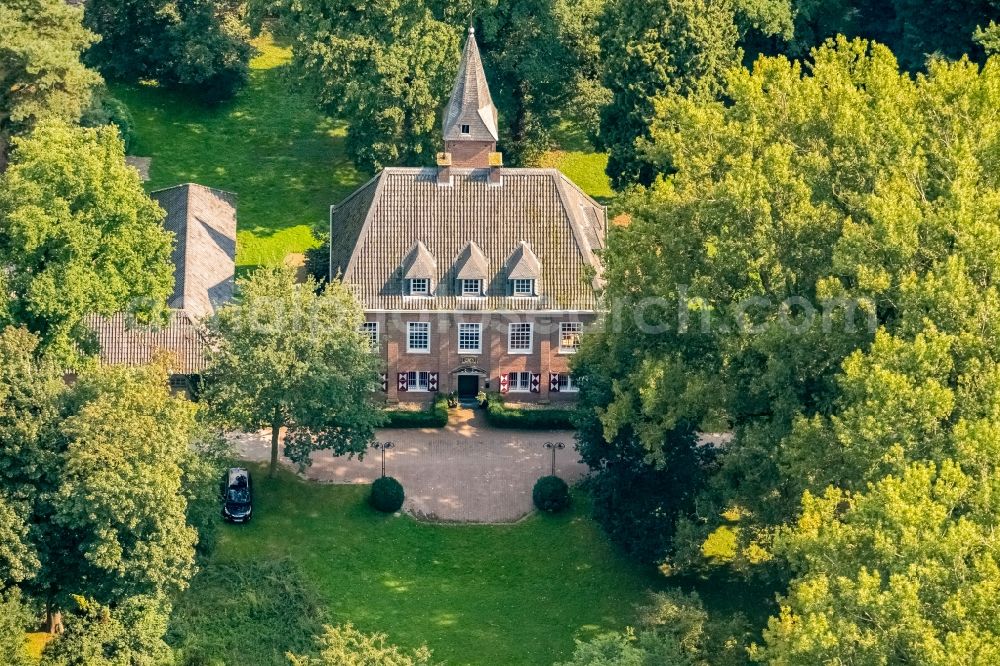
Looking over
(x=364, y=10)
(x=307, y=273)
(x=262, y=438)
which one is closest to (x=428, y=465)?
(x=262, y=438)

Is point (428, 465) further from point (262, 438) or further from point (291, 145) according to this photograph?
point (291, 145)

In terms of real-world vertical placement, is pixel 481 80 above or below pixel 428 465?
above

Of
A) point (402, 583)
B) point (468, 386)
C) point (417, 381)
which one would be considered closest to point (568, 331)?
point (468, 386)

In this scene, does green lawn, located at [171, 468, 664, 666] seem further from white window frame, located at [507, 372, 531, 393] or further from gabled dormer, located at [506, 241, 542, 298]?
gabled dormer, located at [506, 241, 542, 298]

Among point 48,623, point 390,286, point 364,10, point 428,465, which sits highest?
point 364,10

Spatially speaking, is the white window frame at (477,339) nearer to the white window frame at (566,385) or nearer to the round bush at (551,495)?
the white window frame at (566,385)

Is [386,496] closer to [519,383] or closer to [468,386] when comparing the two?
[468,386]

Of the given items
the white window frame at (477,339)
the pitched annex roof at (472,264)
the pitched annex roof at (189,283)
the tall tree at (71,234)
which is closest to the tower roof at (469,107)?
the pitched annex roof at (472,264)
